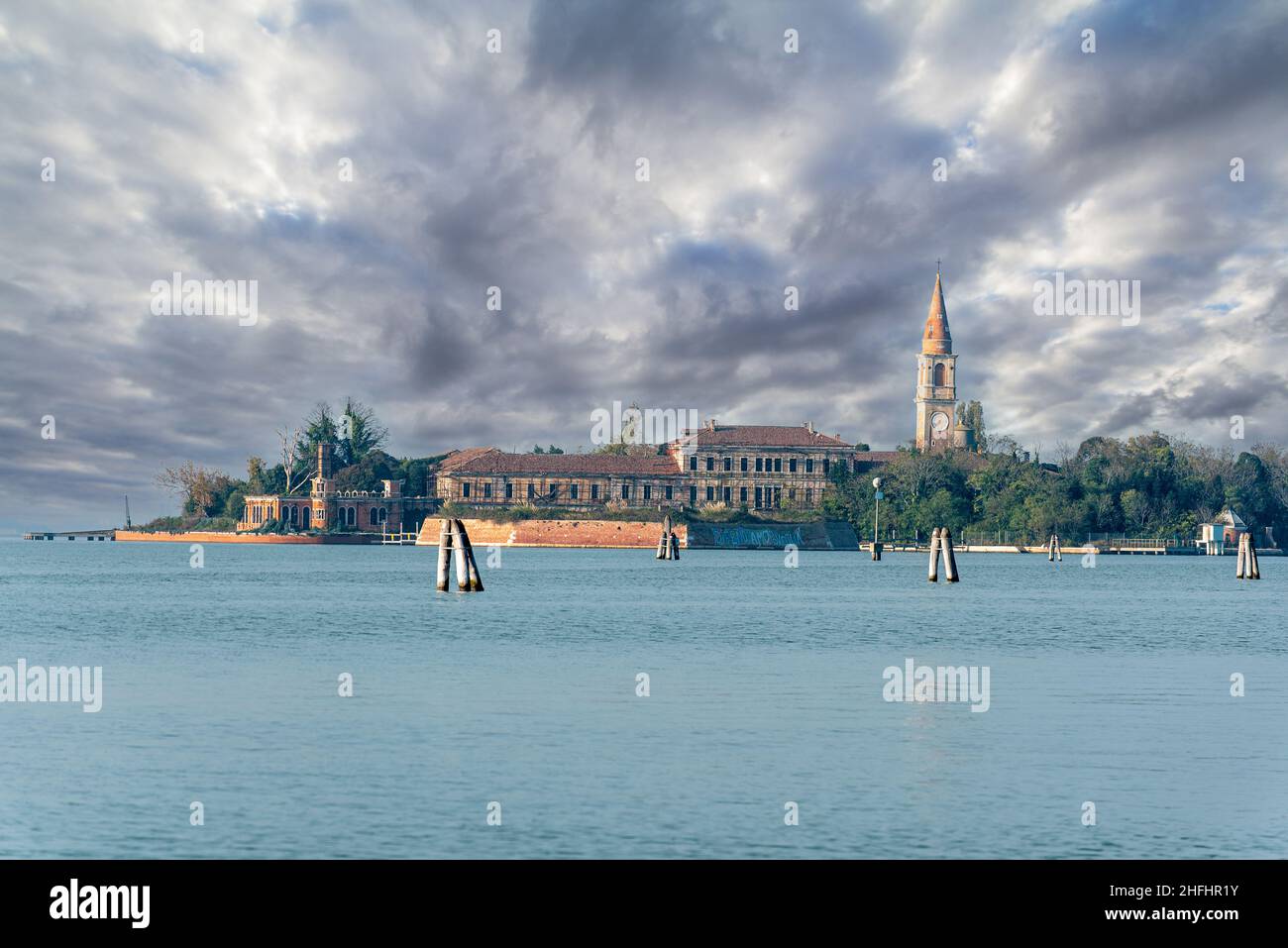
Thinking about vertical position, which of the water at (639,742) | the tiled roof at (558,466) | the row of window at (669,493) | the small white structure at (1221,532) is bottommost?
the water at (639,742)

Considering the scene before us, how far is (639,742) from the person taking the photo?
712 inches

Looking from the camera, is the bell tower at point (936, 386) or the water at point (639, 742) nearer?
the water at point (639, 742)

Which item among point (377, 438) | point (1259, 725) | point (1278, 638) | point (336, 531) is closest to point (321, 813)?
point (1259, 725)

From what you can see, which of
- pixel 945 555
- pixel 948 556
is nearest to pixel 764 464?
pixel 945 555

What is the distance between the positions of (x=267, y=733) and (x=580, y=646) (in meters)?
13.8

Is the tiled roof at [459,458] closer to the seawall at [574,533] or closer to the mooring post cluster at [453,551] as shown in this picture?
the seawall at [574,533]

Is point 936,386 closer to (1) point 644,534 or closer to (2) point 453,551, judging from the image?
(1) point 644,534

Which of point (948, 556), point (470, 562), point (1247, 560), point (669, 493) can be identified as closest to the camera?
point (470, 562)

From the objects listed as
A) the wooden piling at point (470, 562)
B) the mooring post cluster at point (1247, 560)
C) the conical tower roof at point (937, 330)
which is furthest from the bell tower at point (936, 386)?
the wooden piling at point (470, 562)

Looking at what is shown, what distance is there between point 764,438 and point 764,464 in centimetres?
270

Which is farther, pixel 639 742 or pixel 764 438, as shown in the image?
pixel 764 438

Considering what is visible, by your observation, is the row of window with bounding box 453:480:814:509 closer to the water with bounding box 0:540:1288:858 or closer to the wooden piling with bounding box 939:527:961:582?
the wooden piling with bounding box 939:527:961:582

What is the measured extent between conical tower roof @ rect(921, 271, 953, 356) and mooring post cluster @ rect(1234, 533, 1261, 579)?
96384 millimetres

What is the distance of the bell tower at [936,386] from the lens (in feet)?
576
